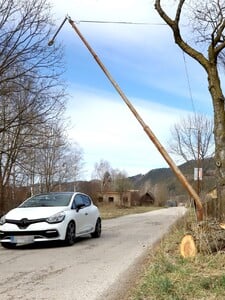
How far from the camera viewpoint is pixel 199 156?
4272 centimetres

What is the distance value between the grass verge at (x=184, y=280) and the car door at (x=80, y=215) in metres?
4.89

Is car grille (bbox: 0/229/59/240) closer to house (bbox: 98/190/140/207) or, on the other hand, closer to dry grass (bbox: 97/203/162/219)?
dry grass (bbox: 97/203/162/219)

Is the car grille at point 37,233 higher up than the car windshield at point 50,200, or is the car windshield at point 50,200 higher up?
the car windshield at point 50,200

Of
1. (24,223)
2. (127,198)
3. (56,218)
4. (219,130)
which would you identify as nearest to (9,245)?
(24,223)

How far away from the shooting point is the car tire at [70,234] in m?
13.1

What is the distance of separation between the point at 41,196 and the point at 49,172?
26.3 metres


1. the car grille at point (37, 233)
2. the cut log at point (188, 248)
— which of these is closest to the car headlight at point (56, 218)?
the car grille at point (37, 233)

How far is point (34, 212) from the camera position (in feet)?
42.7

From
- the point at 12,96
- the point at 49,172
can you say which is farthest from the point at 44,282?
the point at 49,172

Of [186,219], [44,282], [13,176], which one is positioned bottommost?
[44,282]

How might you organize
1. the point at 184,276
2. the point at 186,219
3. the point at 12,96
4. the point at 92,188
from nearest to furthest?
the point at 184,276
the point at 186,219
the point at 12,96
the point at 92,188

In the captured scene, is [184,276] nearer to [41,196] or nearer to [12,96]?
[41,196]

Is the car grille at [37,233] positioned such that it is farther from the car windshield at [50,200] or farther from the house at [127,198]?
the house at [127,198]

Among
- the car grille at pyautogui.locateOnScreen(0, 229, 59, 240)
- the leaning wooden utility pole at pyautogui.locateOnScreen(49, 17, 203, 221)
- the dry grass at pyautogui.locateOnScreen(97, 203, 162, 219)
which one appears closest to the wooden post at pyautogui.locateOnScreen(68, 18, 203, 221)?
the leaning wooden utility pole at pyautogui.locateOnScreen(49, 17, 203, 221)
